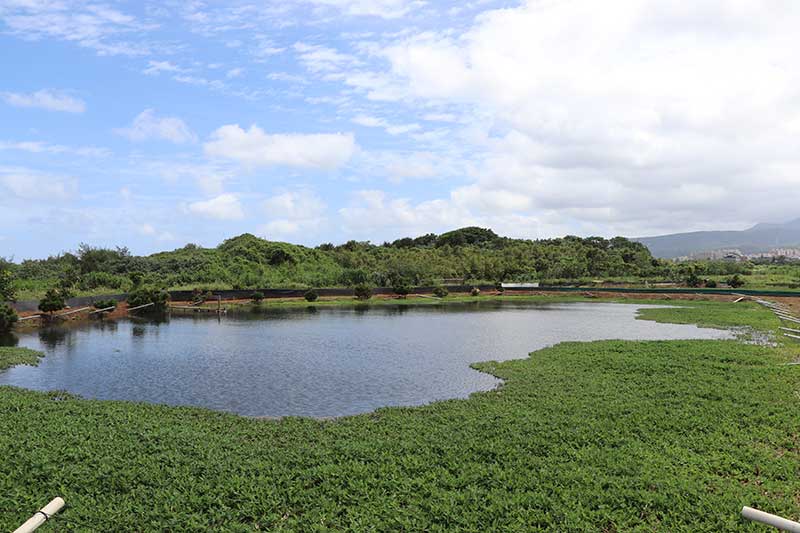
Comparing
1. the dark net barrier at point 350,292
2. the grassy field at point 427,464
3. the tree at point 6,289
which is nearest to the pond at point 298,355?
the grassy field at point 427,464

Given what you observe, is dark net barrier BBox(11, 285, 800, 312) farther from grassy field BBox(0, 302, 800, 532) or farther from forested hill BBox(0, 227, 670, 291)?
grassy field BBox(0, 302, 800, 532)

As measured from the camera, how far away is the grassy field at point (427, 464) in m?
6.70

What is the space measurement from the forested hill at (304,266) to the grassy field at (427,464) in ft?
127

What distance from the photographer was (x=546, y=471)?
25.6 ft

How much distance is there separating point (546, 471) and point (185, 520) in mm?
4909

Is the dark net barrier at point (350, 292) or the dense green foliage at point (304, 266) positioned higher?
the dense green foliage at point (304, 266)

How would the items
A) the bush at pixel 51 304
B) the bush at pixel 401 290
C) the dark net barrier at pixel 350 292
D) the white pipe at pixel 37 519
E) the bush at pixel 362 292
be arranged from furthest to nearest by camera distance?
1. the bush at pixel 401 290
2. the bush at pixel 362 292
3. the dark net barrier at pixel 350 292
4. the bush at pixel 51 304
5. the white pipe at pixel 37 519

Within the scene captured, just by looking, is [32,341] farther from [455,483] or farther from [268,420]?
[455,483]

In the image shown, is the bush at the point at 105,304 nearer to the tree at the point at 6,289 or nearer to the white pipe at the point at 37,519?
the tree at the point at 6,289

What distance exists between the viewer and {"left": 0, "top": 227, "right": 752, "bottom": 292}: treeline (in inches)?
2165

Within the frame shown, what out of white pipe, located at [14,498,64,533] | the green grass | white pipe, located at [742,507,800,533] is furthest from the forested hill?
white pipe, located at [742,507,800,533]

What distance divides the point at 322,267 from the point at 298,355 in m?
46.8

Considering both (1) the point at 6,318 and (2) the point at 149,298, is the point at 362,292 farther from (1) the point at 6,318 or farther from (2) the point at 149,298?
(1) the point at 6,318

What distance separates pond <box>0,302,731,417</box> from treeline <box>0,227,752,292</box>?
844 inches
